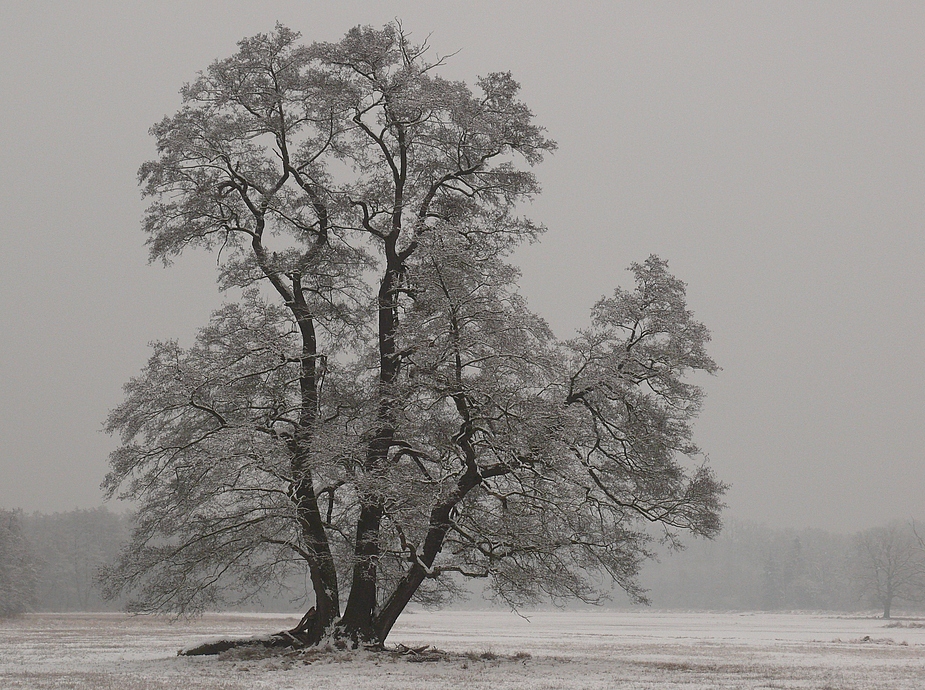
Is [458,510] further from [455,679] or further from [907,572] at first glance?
[907,572]

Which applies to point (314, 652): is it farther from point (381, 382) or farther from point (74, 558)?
point (74, 558)

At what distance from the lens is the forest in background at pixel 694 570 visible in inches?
2712

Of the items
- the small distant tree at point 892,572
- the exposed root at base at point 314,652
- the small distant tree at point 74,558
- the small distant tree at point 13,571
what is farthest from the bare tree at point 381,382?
the small distant tree at point 74,558

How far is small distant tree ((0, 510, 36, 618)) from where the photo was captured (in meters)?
60.9

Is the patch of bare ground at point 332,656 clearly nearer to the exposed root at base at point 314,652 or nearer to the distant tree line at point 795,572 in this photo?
the exposed root at base at point 314,652

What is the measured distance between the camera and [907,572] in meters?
90.4

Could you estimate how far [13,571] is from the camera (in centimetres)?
6247

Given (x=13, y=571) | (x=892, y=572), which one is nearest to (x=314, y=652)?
(x=13, y=571)

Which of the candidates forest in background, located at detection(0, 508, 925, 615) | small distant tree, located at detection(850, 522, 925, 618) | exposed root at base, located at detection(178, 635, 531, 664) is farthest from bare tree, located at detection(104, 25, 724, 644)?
small distant tree, located at detection(850, 522, 925, 618)

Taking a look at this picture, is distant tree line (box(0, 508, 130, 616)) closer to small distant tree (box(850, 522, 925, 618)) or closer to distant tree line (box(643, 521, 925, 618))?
distant tree line (box(643, 521, 925, 618))

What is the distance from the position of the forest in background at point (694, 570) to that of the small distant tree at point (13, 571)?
8 centimetres

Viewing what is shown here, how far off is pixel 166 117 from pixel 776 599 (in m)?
126

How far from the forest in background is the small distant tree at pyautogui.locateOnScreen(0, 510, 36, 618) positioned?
8 cm

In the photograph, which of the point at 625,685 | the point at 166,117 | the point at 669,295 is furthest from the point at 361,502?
the point at 166,117
